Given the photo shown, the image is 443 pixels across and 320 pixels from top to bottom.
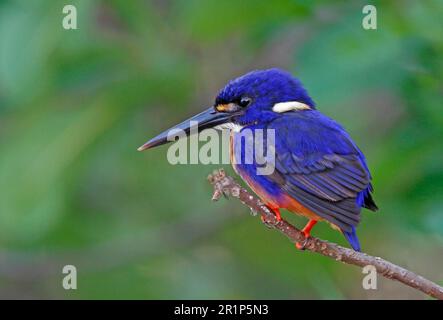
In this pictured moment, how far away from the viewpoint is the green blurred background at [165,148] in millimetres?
4391

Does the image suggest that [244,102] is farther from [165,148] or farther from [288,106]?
[165,148]

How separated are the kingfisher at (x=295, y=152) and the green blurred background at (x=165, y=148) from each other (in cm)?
31

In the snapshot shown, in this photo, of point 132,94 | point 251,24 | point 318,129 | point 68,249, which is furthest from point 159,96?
point 318,129

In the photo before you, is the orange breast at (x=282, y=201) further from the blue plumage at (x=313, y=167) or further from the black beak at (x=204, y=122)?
the black beak at (x=204, y=122)

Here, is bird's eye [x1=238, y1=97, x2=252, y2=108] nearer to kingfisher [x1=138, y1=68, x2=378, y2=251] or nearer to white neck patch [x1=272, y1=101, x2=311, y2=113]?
kingfisher [x1=138, y1=68, x2=378, y2=251]

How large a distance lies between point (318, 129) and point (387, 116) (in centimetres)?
191

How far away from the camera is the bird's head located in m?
4.20

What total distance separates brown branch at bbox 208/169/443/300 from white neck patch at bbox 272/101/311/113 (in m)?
0.80

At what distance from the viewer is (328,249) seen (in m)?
3.51

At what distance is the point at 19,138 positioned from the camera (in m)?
5.11

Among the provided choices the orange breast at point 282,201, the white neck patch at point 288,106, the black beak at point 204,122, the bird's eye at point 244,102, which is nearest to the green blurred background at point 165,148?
the white neck patch at point 288,106

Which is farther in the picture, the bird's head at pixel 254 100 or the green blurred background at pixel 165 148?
the green blurred background at pixel 165 148

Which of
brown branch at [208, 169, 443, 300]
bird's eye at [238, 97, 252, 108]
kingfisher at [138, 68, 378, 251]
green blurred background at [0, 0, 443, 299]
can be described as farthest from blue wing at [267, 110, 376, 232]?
green blurred background at [0, 0, 443, 299]

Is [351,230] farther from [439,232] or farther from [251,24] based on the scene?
[251,24]
